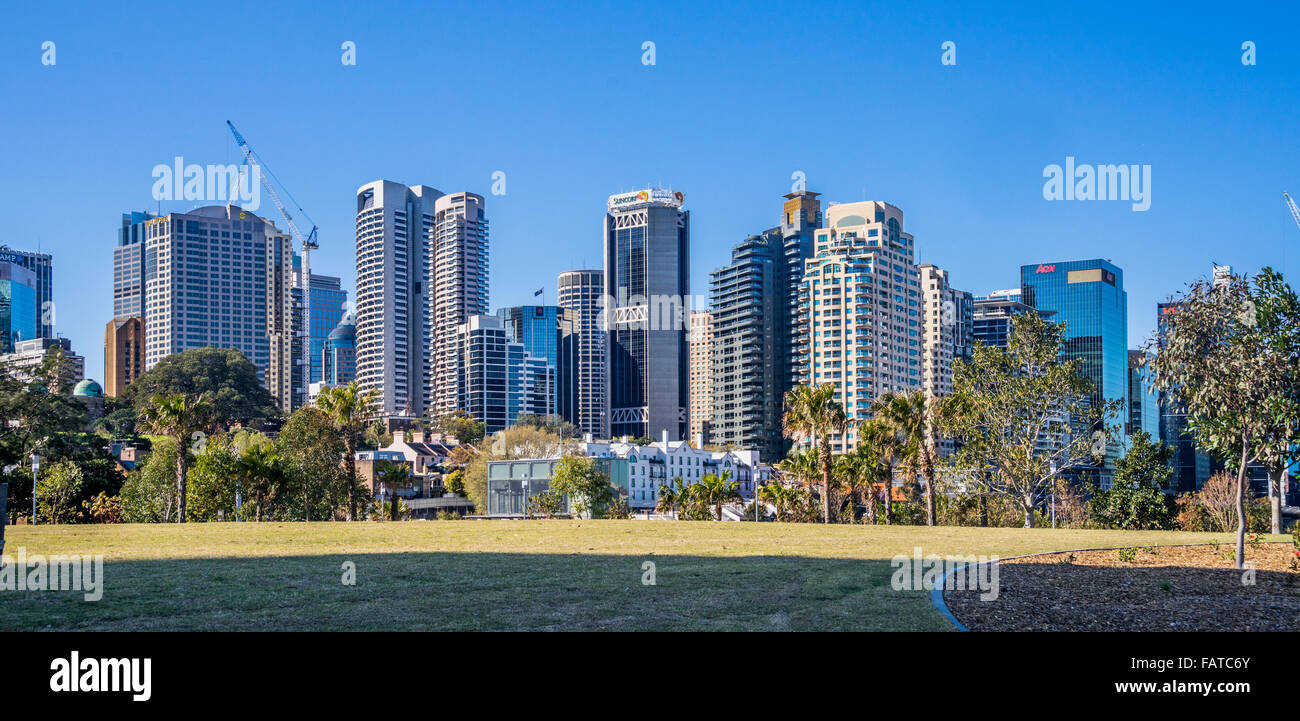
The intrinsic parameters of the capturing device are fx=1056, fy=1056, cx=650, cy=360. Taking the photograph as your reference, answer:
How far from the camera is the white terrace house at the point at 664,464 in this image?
130 metres

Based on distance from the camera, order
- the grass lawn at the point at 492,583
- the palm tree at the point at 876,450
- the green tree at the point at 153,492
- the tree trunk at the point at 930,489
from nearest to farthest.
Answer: the grass lawn at the point at 492,583 < the tree trunk at the point at 930,489 < the palm tree at the point at 876,450 < the green tree at the point at 153,492

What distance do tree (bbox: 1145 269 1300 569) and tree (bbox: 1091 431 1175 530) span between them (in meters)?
27.3

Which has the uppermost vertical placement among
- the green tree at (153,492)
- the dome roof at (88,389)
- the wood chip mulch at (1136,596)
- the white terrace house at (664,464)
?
the dome roof at (88,389)

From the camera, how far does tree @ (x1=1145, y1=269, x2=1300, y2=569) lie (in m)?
21.7

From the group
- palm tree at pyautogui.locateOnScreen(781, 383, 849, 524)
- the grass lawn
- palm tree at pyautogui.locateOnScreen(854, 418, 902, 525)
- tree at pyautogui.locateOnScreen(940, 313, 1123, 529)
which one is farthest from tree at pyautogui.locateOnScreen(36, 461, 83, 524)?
tree at pyautogui.locateOnScreen(940, 313, 1123, 529)

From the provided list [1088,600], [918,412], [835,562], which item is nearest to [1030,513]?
[918,412]

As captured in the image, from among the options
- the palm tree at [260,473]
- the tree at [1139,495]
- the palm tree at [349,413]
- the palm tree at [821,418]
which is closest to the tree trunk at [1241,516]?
the tree at [1139,495]

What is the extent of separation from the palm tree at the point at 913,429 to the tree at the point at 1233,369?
32658mm

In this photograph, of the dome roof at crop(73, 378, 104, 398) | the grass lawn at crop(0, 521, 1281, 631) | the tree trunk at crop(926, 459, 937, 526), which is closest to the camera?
the grass lawn at crop(0, 521, 1281, 631)

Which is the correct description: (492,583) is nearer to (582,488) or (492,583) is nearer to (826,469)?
(826,469)

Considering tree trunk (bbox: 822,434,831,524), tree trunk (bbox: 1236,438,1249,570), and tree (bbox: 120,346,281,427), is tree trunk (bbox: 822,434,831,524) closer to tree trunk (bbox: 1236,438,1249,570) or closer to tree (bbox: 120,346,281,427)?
tree trunk (bbox: 1236,438,1249,570)

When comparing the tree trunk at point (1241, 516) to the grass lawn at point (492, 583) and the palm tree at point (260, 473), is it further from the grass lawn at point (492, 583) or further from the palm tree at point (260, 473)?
the palm tree at point (260, 473)

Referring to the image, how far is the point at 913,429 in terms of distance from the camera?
56438mm

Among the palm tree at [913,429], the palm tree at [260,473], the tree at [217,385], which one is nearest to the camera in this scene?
the palm tree at [913,429]
